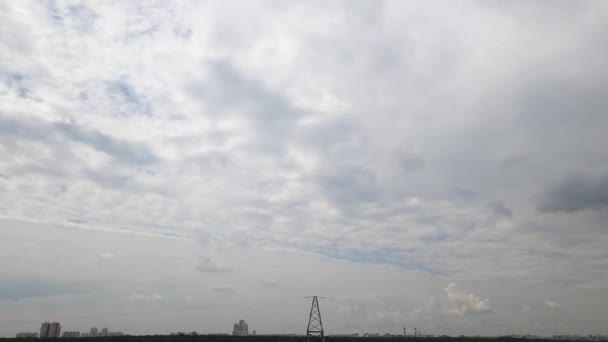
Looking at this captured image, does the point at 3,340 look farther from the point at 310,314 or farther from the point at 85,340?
A: the point at 310,314

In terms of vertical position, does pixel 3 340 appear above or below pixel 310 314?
below

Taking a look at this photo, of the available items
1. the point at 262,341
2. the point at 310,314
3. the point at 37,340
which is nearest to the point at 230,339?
the point at 262,341

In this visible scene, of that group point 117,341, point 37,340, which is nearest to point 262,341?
point 117,341

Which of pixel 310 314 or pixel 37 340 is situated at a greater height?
pixel 310 314

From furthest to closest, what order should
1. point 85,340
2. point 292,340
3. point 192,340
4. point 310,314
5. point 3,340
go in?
point 292,340, point 192,340, point 85,340, point 3,340, point 310,314

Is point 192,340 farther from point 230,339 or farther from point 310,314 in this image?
point 310,314

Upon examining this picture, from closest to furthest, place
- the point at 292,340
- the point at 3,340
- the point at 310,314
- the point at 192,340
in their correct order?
1. the point at 310,314
2. the point at 3,340
3. the point at 192,340
4. the point at 292,340

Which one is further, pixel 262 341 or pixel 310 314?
pixel 262 341

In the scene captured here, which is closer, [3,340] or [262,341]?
[3,340]

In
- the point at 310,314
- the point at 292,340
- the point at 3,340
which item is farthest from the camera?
the point at 292,340
